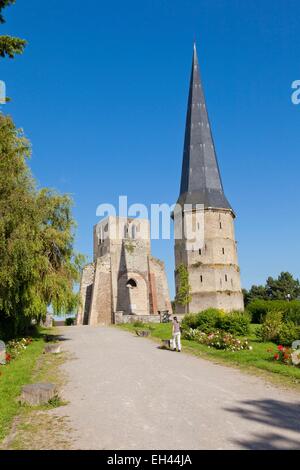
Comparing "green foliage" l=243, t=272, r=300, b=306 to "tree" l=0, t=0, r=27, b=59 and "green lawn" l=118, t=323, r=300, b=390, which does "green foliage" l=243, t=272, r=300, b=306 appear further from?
"tree" l=0, t=0, r=27, b=59

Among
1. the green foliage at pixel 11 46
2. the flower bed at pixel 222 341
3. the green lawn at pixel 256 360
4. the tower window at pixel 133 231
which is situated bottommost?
the green lawn at pixel 256 360

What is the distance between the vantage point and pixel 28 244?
14.6 metres

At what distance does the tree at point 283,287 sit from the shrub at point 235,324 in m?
47.9

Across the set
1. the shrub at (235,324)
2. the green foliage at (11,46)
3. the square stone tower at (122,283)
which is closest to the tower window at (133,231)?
the square stone tower at (122,283)

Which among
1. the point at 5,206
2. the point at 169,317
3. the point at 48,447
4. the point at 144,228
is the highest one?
the point at 144,228

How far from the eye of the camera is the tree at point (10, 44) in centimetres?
870

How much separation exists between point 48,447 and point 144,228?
44.1m

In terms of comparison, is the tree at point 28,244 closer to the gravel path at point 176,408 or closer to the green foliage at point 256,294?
the gravel path at point 176,408

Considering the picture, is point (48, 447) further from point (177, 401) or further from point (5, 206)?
point (5, 206)

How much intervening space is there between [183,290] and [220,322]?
2033 cm

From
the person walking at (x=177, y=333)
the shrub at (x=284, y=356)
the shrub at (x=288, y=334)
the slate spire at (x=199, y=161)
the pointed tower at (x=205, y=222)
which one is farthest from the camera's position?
the slate spire at (x=199, y=161)
